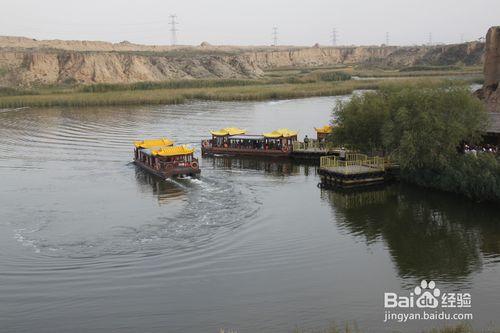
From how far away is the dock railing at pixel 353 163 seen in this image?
40938 millimetres

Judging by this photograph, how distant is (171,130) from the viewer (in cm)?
6700

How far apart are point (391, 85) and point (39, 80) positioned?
315ft

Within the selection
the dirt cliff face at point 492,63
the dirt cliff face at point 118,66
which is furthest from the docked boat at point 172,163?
the dirt cliff face at point 118,66

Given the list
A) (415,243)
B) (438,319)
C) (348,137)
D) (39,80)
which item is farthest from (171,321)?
(39,80)

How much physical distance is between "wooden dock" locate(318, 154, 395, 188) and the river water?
3.76 feet

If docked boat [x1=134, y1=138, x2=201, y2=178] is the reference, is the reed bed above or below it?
above

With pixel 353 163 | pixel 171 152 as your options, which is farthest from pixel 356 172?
pixel 171 152

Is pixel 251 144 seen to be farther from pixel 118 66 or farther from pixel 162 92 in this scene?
pixel 118 66

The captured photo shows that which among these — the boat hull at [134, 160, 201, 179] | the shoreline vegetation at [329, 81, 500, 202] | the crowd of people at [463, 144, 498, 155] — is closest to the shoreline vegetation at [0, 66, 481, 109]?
the crowd of people at [463, 144, 498, 155]

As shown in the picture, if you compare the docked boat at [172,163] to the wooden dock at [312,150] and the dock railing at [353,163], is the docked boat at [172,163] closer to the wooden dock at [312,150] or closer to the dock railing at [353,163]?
the dock railing at [353,163]

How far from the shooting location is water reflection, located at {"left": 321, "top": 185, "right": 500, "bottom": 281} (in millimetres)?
26094

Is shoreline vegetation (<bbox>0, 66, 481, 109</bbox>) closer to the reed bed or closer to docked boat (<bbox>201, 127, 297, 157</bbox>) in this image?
the reed bed

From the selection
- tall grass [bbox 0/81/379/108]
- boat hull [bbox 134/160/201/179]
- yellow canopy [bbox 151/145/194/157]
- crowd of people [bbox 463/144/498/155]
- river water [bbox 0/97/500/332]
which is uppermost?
tall grass [bbox 0/81/379/108]

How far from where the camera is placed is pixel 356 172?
40.2 m
